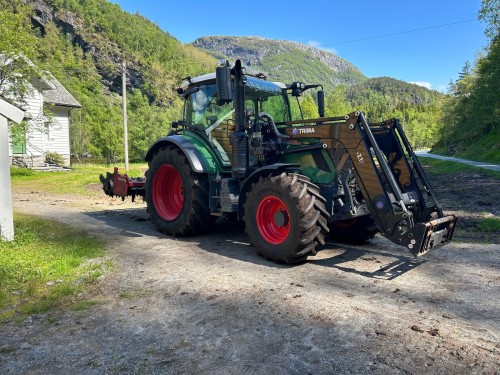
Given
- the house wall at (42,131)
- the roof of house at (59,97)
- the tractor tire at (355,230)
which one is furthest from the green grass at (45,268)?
the roof of house at (59,97)

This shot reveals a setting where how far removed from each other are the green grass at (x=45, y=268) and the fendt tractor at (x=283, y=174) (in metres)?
1.60

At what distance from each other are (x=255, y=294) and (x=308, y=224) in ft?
3.90

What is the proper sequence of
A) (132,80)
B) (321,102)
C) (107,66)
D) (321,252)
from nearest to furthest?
1. (321,252)
2. (321,102)
3. (107,66)
4. (132,80)

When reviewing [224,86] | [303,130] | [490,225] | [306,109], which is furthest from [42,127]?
[490,225]

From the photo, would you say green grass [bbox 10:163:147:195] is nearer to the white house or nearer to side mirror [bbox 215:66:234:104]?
the white house

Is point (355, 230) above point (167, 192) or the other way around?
the other way around

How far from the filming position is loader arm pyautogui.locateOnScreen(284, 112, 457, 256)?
15.3 feet

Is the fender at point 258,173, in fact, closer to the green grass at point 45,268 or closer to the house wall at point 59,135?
the green grass at point 45,268

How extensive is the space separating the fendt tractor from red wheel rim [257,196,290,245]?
0.05ft

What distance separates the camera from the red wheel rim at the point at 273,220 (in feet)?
17.4

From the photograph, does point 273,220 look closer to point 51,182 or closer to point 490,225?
point 490,225

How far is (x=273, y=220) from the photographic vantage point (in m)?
5.49

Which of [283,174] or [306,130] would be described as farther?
[306,130]

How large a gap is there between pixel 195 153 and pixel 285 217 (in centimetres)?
215
